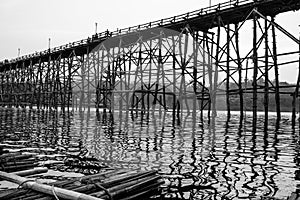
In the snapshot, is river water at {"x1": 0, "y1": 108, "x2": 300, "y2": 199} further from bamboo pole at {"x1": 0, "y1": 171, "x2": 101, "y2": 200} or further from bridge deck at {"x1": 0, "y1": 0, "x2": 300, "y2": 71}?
bridge deck at {"x1": 0, "y1": 0, "x2": 300, "y2": 71}

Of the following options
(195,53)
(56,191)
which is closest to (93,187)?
(56,191)

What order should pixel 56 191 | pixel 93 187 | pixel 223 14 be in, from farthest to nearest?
pixel 223 14 < pixel 93 187 < pixel 56 191

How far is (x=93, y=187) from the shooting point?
5.32 m

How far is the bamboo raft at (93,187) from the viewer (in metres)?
4.86

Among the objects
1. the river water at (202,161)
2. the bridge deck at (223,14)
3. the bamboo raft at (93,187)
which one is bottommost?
the river water at (202,161)

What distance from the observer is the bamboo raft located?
4859 mm

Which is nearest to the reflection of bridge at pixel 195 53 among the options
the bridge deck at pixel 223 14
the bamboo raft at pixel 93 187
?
the bridge deck at pixel 223 14

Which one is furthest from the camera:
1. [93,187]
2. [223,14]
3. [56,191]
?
[223,14]

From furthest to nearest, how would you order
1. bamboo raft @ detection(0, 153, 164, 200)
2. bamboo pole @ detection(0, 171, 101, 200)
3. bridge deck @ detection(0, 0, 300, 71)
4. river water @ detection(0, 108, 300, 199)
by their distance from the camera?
1. bridge deck @ detection(0, 0, 300, 71)
2. river water @ detection(0, 108, 300, 199)
3. bamboo raft @ detection(0, 153, 164, 200)
4. bamboo pole @ detection(0, 171, 101, 200)

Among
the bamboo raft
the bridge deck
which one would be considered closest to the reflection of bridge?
the bridge deck

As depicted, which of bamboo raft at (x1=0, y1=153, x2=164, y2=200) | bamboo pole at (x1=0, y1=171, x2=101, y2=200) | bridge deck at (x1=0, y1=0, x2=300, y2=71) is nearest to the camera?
bamboo pole at (x1=0, y1=171, x2=101, y2=200)

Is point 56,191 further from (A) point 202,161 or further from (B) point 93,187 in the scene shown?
(A) point 202,161

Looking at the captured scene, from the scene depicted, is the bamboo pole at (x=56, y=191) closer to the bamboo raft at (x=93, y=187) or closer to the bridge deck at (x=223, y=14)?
the bamboo raft at (x=93, y=187)

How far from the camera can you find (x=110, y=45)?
123ft
